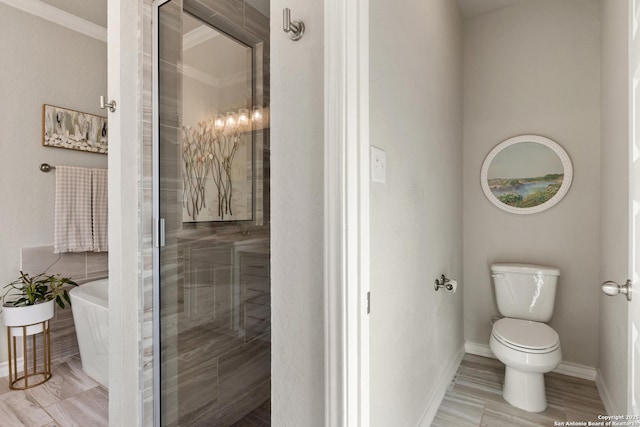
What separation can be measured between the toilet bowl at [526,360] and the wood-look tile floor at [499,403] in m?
0.07

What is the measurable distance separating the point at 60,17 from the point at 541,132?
3901 millimetres

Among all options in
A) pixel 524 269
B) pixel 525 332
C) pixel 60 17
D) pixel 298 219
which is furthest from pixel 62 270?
pixel 524 269

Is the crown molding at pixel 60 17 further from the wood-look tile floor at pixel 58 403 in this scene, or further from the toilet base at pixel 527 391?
the toilet base at pixel 527 391

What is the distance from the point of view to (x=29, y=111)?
2.47 metres

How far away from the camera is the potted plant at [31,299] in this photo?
83.7 inches

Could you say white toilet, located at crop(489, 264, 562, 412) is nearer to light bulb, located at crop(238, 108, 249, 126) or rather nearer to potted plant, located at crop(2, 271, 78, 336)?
light bulb, located at crop(238, 108, 249, 126)

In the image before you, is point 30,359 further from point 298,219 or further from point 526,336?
point 526,336

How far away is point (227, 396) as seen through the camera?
1.59 metres

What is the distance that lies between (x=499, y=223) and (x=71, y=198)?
350cm

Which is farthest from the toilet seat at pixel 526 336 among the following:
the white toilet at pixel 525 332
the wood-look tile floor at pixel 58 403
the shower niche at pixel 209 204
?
the wood-look tile floor at pixel 58 403

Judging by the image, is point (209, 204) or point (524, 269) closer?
point (209, 204)

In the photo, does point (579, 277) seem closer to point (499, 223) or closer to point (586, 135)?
point (499, 223)

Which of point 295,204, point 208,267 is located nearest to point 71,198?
point 208,267

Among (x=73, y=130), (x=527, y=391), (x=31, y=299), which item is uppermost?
(x=73, y=130)
